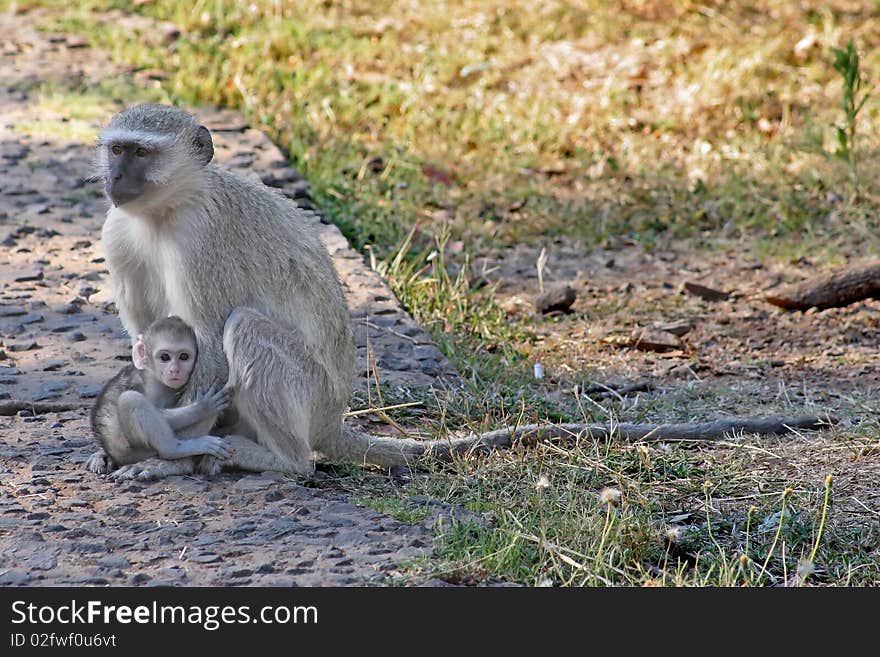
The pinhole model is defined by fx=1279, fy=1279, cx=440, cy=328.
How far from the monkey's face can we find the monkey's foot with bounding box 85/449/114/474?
1.19ft

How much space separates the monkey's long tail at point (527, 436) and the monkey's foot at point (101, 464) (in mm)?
883

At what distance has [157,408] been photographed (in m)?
4.60

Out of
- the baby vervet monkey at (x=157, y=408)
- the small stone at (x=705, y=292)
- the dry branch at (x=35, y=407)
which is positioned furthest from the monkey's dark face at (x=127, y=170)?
the small stone at (x=705, y=292)

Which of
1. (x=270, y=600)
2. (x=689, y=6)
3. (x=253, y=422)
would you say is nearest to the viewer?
(x=270, y=600)

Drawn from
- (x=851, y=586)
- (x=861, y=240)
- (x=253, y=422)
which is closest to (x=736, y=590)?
(x=851, y=586)

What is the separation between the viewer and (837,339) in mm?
6797

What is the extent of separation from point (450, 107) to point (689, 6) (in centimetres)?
248

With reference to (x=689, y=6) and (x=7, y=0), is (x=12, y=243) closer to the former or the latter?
(x=7, y=0)

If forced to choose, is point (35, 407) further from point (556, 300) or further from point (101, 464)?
point (556, 300)

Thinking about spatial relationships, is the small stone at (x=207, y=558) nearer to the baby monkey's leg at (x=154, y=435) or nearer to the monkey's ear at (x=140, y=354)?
the baby monkey's leg at (x=154, y=435)

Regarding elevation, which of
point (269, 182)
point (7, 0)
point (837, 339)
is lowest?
point (837, 339)

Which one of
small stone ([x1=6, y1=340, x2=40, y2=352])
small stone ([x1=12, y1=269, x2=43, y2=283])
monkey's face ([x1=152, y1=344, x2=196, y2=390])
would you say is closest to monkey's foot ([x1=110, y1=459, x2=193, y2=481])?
monkey's face ([x1=152, y1=344, x2=196, y2=390])

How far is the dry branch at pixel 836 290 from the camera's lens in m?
6.99

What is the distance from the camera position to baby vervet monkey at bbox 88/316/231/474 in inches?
179
